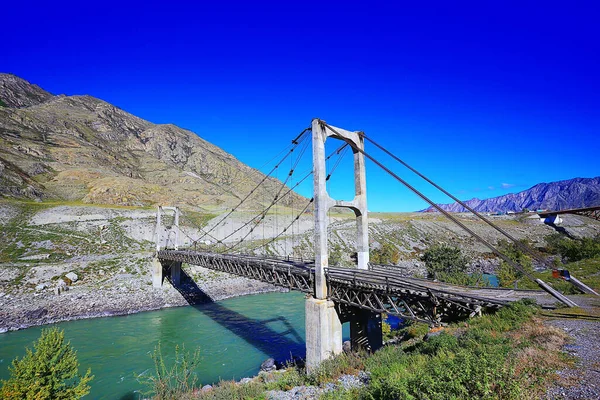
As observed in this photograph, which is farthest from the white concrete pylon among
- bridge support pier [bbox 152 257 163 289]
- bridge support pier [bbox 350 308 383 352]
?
bridge support pier [bbox 152 257 163 289]

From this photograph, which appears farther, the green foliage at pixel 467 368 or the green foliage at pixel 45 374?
the green foliage at pixel 45 374

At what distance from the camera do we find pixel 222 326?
2048 centimetres

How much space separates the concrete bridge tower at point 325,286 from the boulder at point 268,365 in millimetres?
2597

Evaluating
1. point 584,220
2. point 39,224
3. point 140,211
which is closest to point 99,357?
point 39,224

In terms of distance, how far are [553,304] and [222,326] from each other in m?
18.1

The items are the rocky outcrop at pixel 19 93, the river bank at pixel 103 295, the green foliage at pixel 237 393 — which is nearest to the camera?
the green foliage at pixel 237 393

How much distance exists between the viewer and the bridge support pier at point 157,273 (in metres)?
28.1

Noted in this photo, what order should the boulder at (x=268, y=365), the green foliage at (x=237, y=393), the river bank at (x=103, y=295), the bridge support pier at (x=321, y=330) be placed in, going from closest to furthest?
the green foliage at (x=237, y=393) < the bridge support pier at (x=321, y=330) < the boulder at (x=268, y=365) < the river bank at (x=103, y=295)

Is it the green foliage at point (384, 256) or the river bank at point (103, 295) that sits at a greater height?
the green foliage at point (384, 256)

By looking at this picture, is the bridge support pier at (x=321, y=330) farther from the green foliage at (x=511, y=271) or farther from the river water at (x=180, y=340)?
the green foliage at (x=511, y=271)

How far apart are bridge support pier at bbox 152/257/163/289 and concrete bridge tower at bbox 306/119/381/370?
830 inches

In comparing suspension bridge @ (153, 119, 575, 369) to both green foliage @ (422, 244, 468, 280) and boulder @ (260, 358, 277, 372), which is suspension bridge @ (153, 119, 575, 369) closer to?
boulder @ (260, 358, 277, 372)

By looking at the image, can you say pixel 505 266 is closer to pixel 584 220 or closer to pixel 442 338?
pixel 442 338

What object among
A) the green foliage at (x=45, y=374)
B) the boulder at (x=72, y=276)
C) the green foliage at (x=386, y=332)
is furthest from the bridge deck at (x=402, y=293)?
the boulder at (x=72, y=276)
